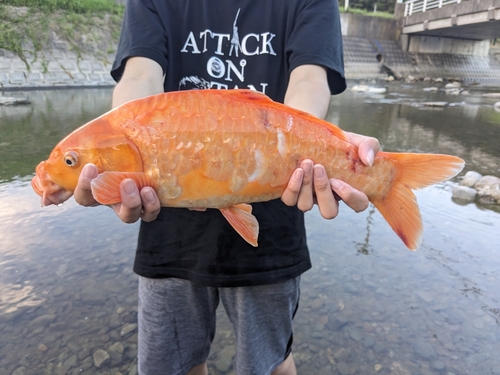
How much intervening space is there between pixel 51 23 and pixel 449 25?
23.8m

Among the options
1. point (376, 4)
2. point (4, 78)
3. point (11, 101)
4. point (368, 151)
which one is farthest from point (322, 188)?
point (376, 4)

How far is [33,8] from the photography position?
18.4m

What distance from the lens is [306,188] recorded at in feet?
4.86

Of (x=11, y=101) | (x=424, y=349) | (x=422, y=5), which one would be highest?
(x=422, y=5)

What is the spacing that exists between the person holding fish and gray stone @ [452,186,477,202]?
363cm

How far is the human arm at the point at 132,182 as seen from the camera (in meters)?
1.34

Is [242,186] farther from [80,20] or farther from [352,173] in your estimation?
[80,20]

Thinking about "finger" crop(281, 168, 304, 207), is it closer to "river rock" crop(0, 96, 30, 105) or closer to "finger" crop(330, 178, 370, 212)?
"finger" crop(330, 178, 370, 212)

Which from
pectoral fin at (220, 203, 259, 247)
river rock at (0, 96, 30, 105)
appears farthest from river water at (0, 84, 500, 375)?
river rock at (0, 96, 30, 105)

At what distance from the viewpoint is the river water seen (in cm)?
242

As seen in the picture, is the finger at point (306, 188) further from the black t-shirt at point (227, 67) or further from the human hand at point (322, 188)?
the black t-shirt at point (227, 67)

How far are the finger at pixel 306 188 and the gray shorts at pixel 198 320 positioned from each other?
444 mm

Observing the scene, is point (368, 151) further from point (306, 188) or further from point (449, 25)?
point (449, 25)

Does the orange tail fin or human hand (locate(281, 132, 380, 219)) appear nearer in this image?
human hand (locate(281, 132, 380, 219))
